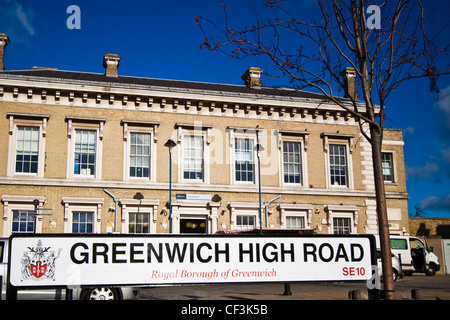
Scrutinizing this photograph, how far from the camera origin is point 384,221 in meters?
9.30

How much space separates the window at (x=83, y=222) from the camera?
26.4 metres

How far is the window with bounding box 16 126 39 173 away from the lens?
26.4 meters

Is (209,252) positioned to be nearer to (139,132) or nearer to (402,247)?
(139,132)

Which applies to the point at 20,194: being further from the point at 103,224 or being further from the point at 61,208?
the point at 103,224

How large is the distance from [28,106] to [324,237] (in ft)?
78.7

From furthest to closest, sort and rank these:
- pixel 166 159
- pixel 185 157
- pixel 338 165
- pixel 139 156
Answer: pixel 338 165
pixel 185 157
pixel 166 159
pixel 139 156

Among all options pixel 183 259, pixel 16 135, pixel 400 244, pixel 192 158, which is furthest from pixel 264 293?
pixel 16 135

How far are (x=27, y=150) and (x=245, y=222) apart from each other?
42.3 feet

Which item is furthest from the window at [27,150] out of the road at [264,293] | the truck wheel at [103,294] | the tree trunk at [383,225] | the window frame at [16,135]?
the tree trunk at [383,225]

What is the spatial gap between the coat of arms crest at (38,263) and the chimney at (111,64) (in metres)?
27.3

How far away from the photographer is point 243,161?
29.6 m

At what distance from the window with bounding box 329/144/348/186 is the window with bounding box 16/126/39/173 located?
1771 centimetres

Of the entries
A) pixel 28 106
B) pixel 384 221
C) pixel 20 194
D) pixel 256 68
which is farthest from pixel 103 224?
pixel 384 221

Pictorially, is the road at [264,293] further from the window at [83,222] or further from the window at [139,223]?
the window at [83,222]
